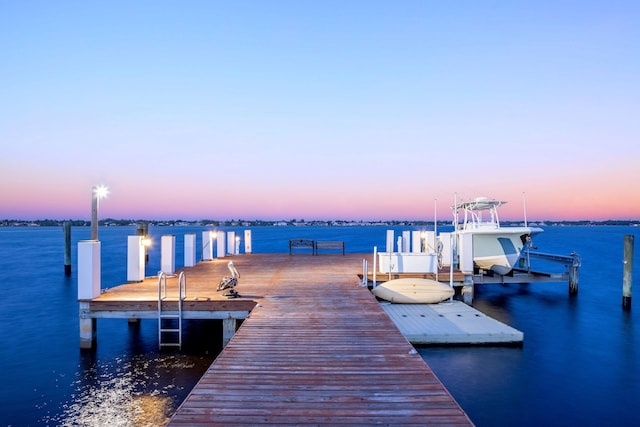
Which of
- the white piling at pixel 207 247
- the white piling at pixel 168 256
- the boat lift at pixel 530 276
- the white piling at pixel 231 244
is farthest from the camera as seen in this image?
the white piling at pixel 231 244

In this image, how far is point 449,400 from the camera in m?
4.32

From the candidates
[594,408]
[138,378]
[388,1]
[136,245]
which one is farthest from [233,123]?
[594,408]

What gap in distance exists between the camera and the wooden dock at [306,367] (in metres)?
4.01

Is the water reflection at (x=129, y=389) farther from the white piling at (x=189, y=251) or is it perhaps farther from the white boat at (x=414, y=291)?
the white boat at (x=414, y=291)

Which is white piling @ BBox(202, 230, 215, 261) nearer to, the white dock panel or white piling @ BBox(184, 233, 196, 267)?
white piling @ BBox(184, 233, 196, 267)

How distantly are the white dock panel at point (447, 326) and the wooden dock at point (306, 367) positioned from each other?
221cm

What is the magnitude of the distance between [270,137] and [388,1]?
2417 cm

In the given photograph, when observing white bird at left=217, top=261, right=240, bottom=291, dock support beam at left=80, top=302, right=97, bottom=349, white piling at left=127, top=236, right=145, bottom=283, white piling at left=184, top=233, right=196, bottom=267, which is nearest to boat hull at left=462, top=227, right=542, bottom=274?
white bird at left=217, top=261, right=240, bottom=291

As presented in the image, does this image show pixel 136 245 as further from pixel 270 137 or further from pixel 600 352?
pixel 270 137

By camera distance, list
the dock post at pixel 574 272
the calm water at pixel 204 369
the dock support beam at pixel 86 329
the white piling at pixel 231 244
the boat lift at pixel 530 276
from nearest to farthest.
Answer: the calm water at pixel 204 369, the dock support beam at pixel 86 329, the boat lift at pixel 530 276, the dock post at pixel 574 272, the white piling at pixel 231 244

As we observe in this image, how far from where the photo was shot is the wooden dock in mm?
4012

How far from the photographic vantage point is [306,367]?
5438 mm

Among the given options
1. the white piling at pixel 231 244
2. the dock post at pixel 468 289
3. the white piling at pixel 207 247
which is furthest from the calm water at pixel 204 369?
the white piling at pixel 231 244

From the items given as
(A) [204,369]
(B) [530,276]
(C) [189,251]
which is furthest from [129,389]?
(B) [530,276]
